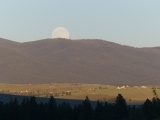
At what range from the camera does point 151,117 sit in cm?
7481

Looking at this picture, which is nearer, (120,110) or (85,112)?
(120,110)

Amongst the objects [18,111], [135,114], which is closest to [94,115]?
[135,114]

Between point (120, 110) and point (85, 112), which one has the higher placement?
point (120, 110)

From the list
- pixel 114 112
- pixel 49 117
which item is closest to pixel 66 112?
pixel 49 117

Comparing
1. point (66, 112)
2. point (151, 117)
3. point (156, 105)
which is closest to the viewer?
point (151, 117)

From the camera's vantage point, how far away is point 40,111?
81188 millimetres

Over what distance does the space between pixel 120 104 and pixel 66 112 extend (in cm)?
1186

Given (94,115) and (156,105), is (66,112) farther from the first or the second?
(156,105)

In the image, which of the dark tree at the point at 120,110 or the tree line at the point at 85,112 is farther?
the dark tree at the point at 120,110

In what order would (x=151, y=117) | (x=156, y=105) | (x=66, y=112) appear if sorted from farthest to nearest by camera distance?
(x=66, y=112) < (x=156, y=105) < (x=151, y=117)

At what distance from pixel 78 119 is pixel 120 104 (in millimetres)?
7230

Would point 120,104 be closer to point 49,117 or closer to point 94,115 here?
point 94,115

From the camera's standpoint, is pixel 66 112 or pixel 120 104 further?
pixel 66 112

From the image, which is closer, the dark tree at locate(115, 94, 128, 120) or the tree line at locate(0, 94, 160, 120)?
the tree line at locate(0, 94, 160, 120)
